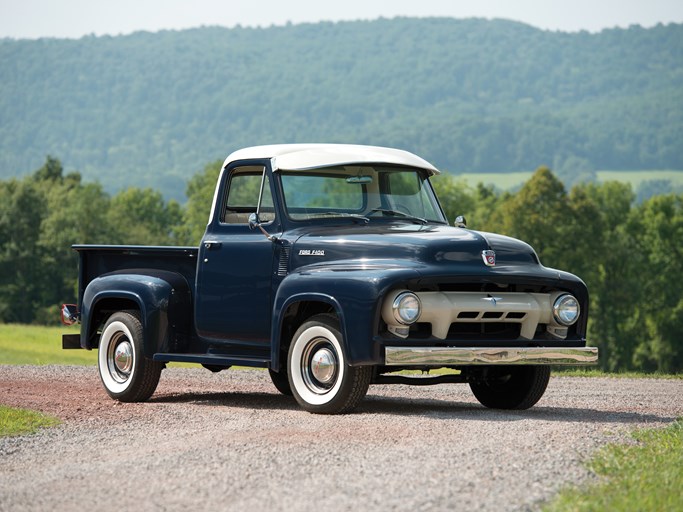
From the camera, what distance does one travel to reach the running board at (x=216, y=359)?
36.8 ft

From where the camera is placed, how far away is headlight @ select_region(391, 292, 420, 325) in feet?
33.0

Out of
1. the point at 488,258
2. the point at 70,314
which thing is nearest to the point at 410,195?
the point at 488,258

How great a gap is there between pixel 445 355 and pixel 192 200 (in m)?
88.5

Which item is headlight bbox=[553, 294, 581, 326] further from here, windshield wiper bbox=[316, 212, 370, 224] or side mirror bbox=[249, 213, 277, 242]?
side mirror bbox=[249, 213, 277, 242]

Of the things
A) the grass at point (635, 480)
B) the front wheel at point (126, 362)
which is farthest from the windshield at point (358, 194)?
the grass at point (635, 480)

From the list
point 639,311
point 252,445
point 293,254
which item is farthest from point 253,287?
point 639,311

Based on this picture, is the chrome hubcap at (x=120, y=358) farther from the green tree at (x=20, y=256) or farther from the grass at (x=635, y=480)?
the green tree at (x=20, y=256)

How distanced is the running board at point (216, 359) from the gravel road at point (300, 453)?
45 centimetres

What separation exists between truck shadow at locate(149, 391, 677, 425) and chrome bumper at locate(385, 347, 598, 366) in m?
0.50

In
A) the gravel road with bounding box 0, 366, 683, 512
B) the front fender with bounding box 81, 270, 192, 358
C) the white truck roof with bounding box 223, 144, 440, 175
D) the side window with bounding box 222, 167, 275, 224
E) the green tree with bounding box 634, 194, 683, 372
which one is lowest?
the green tree with bounding box 634, 194, 683, 372

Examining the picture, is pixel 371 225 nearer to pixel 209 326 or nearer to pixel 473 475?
pixel 209 326

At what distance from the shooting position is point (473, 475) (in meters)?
7.28

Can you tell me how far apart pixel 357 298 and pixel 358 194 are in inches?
77.6

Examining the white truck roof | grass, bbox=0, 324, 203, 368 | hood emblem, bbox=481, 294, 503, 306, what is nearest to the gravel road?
hood emblem, bbox=481, 294, 503, 306
